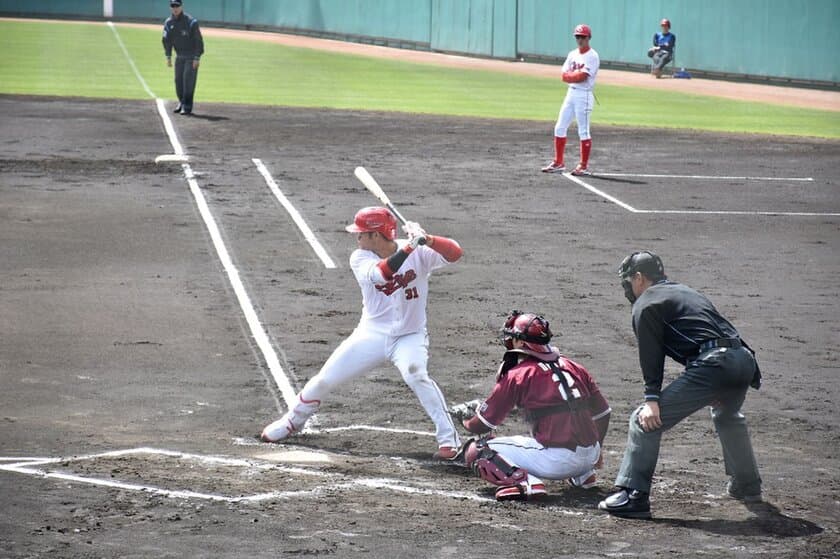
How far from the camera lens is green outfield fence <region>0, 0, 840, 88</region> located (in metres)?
39.2

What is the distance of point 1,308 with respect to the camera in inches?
503

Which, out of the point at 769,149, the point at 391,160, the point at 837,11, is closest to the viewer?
the point at 391,160

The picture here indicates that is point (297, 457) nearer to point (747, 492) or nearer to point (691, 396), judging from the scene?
point (691, 396)

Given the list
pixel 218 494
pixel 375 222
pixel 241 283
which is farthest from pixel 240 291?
pixel 218 494

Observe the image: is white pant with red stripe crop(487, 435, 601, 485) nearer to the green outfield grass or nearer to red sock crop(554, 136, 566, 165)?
red sock crop(554, 136, 566, 165)

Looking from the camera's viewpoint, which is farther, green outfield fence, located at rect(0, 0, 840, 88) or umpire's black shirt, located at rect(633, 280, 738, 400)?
green outfield fence, located at rect(0, 0, 840, 88)

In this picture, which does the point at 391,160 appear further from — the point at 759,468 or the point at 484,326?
the point at 759,468

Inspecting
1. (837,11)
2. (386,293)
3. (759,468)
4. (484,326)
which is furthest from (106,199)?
(837,11)

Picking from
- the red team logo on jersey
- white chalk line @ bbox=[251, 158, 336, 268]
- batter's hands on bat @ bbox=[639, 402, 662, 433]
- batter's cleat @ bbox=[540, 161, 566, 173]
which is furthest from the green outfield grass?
batter's hands on bat @ bbox=[639, 402, 662, 433]

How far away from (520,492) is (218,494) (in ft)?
5.59

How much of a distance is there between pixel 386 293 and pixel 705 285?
6822 millimetres

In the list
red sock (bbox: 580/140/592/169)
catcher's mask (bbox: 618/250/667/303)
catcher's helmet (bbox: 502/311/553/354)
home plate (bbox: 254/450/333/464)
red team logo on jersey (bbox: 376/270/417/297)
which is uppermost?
catcher's mask (bbox: 618/250/667/303)

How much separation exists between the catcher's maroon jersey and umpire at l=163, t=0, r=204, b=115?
21.2 m

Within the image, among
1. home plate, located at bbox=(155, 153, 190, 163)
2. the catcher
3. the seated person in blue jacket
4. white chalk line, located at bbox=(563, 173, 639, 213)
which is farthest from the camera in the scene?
the seated person in blue jacket
